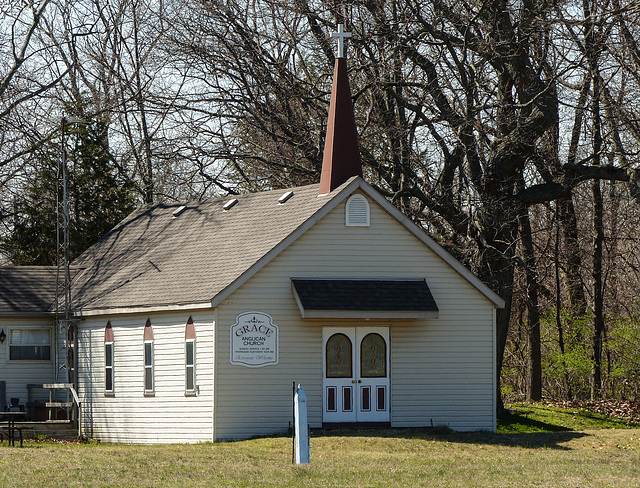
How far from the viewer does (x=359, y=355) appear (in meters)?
23.3

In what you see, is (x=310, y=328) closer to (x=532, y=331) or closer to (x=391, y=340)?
(x=391, y=340)

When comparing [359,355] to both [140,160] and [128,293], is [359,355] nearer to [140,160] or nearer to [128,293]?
[128,293]

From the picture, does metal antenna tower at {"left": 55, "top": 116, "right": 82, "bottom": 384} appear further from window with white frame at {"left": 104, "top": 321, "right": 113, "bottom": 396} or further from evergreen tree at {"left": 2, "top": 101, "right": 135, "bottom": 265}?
evergreen tree at {"left": 2, "top": 101, "right": 135, "bottom": 265}

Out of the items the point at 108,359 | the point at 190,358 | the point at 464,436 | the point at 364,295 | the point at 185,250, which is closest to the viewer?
the point at 464,436

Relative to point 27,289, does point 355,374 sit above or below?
below

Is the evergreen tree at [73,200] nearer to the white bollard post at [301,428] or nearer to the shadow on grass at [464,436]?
the shadow on grass at [464,436]

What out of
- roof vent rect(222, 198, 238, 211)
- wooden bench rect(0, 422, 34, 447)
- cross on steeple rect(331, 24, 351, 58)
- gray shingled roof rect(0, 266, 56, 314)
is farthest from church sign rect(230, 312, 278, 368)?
gray shingled roof rect(0, 266, 56, 314)

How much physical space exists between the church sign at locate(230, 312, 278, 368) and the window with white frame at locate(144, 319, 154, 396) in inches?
113

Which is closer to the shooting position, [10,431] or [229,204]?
[10,431]

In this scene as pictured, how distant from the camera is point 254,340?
73.3ft

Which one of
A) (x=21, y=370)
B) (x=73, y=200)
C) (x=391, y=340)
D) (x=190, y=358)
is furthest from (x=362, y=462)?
(x=73, y=200)

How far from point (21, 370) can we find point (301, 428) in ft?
42.7

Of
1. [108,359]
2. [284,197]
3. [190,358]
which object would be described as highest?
[284,197]

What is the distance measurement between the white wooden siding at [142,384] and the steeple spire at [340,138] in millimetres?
4760
